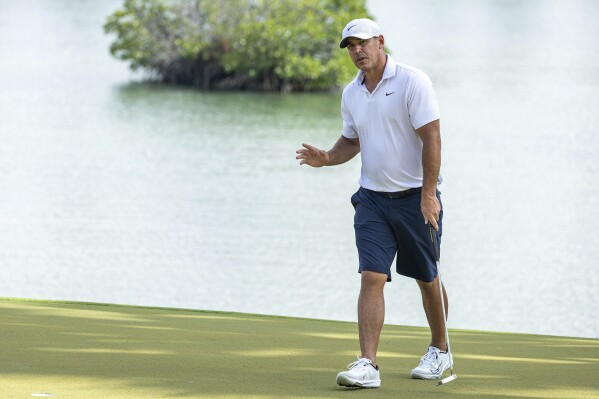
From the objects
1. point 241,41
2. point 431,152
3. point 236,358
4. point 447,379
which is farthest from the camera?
point 241,41

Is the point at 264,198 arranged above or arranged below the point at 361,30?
below

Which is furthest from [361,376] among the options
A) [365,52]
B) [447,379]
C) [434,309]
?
[365,52]

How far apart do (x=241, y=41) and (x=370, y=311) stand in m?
38.2

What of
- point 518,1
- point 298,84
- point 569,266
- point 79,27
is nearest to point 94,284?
point 569,266

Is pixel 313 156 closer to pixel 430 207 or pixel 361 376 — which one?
pixel 430 207

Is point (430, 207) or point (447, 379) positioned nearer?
point (447, 379)

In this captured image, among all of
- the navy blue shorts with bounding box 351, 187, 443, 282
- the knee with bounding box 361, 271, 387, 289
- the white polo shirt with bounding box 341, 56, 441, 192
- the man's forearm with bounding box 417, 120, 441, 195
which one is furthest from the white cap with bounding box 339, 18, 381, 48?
the knee with bounding box 361, 271, 387, 289

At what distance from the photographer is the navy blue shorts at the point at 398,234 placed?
6.58m

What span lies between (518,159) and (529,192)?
4262mm

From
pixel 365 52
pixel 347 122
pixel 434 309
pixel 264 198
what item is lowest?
pixel 264 198

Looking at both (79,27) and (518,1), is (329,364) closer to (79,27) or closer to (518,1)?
(79,27)

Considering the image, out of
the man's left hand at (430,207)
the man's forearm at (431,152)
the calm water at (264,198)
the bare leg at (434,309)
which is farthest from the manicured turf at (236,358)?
the calm water at (264,198)

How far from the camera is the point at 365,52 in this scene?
655 cm

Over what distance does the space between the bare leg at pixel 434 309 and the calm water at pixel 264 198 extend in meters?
8.99
